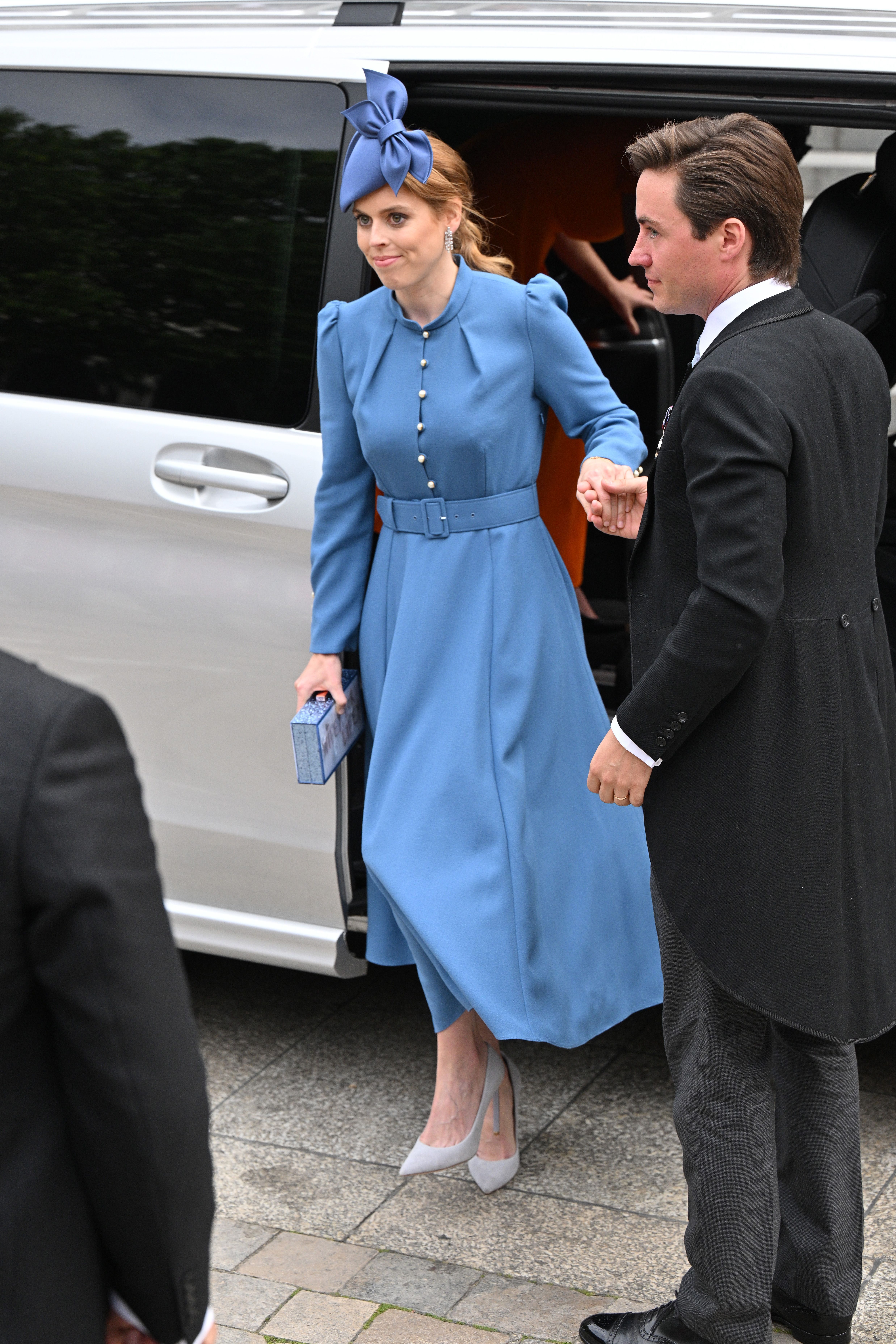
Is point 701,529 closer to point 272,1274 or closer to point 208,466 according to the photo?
point 208,466

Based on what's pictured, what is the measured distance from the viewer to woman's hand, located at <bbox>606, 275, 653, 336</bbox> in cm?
424

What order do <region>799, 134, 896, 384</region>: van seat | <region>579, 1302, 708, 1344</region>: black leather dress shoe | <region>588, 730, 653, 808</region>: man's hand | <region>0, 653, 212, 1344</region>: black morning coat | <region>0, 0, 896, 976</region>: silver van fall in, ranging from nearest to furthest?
<region>0, 653, 212, 1344</region>: black morning coat < <region>588, 730, 653, 808</region>: man's hand < <region>579, 1302, 708, 1344</region>: black leather dress shoe < <region>0, 0, 896, 976</region>: silver van < <region>799, 134, 896, 384</region>: van seat

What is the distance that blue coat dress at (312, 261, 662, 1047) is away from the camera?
2586 millimetres

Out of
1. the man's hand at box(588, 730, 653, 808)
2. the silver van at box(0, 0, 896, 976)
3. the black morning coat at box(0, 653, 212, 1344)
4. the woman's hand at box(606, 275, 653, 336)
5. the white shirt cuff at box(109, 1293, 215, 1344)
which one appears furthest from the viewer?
the woman's hand at box(606, 275, 653, 336)

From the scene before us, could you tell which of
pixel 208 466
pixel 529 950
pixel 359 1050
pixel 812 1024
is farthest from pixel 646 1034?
pixel 208 466

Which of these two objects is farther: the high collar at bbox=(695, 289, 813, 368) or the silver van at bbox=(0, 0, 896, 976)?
the silver van at bbox=(0, 0, 896, 976)

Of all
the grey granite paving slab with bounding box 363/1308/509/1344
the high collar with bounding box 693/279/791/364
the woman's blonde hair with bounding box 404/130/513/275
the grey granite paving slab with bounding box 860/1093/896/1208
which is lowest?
the grey granite paving slab with bounding box 363/1308/509/1344

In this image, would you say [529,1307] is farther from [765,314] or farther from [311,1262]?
[765,314]

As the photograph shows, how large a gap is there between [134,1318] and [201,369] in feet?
6.75

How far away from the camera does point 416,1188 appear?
113 inches

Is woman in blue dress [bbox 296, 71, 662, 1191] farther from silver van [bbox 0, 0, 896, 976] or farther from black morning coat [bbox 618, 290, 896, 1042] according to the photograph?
black morning coat [bbox 618, 290, 896, 1042]

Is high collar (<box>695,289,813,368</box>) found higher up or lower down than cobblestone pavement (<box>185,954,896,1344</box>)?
higher up

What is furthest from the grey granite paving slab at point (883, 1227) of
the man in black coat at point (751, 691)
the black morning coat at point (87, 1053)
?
the black morning coat at point (87, 1053)

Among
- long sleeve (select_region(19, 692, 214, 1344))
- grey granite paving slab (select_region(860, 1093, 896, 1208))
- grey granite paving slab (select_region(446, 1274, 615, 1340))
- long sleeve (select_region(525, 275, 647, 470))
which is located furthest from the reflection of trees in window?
long sleeve (select_region(19, 692, 214, 1344))
